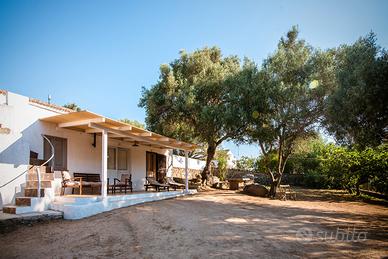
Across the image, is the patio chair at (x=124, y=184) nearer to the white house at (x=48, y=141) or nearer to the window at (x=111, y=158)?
the white house at (x=48, y=141)

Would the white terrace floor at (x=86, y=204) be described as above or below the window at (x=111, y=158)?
below

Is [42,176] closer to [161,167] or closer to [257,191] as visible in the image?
[161,167]

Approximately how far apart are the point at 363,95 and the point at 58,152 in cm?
1091

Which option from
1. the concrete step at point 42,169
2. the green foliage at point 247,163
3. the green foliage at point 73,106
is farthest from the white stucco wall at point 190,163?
the green foliage at point 73,106

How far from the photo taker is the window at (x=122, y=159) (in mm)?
15188

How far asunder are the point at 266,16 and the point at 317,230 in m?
8.05

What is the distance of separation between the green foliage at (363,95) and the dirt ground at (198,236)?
9.90 feet

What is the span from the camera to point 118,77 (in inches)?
746

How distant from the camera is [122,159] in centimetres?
1545

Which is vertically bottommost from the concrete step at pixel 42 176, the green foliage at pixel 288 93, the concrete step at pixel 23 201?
the concrete step at pixel 23 201

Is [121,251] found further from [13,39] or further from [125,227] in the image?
[13,39]

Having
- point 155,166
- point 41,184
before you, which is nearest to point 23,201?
point 41,184

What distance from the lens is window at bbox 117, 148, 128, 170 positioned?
49.8 feet

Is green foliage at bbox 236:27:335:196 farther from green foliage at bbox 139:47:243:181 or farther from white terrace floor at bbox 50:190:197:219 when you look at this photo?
white terrace floor at bbox 50:190:197:219
